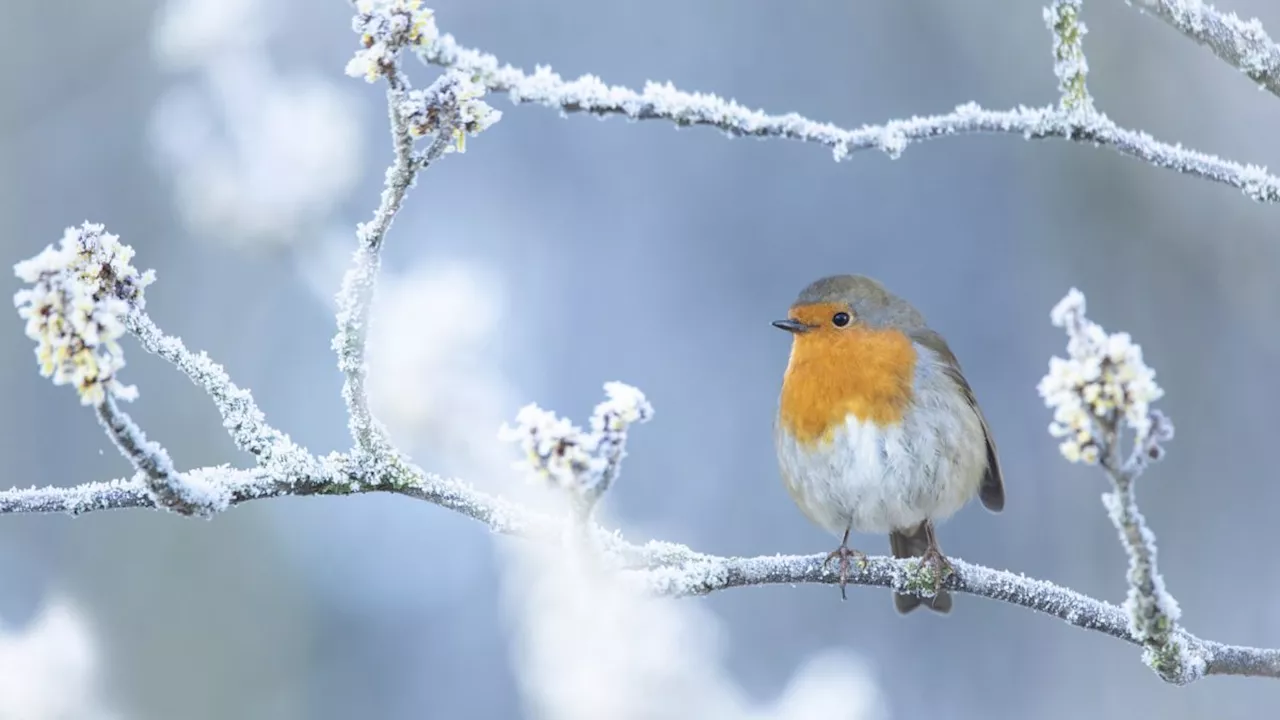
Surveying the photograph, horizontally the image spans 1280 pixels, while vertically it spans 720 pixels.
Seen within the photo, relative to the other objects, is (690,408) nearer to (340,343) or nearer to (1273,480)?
(1273,480)

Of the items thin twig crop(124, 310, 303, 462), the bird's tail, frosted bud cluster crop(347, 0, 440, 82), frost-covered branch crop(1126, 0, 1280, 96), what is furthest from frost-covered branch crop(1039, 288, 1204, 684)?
the bird's tail

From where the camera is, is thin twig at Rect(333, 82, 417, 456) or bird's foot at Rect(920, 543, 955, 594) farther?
bird's foot at Rect(920, 543, 955, 594)

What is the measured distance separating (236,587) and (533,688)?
148 inches

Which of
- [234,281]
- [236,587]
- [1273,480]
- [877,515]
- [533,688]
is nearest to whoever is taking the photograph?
[533,688]

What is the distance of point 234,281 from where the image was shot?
5.62 meters

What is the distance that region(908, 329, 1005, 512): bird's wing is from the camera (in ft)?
11.0

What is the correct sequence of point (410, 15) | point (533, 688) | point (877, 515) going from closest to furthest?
point (410, 15), point (533, 688), point (877, 515)

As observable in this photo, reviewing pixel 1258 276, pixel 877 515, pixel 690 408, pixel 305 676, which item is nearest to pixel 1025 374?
pixel 1258 276

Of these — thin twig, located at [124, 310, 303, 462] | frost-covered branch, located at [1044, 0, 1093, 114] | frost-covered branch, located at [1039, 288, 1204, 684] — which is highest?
frost-covered branch, located at [1044, 0, 1093, 114]

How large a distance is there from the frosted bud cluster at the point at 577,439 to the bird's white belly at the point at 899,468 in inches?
73.4

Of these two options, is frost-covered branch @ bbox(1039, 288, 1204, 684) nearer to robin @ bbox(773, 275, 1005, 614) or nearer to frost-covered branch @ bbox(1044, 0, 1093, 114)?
frost-covered branch @ bbox(1044, 0, 1093, 114)

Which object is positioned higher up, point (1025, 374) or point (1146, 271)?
point (1146, 271)

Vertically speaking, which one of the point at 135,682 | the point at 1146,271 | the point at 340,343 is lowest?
the point at 340,343

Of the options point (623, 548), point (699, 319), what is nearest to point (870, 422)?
point (623, 548)
